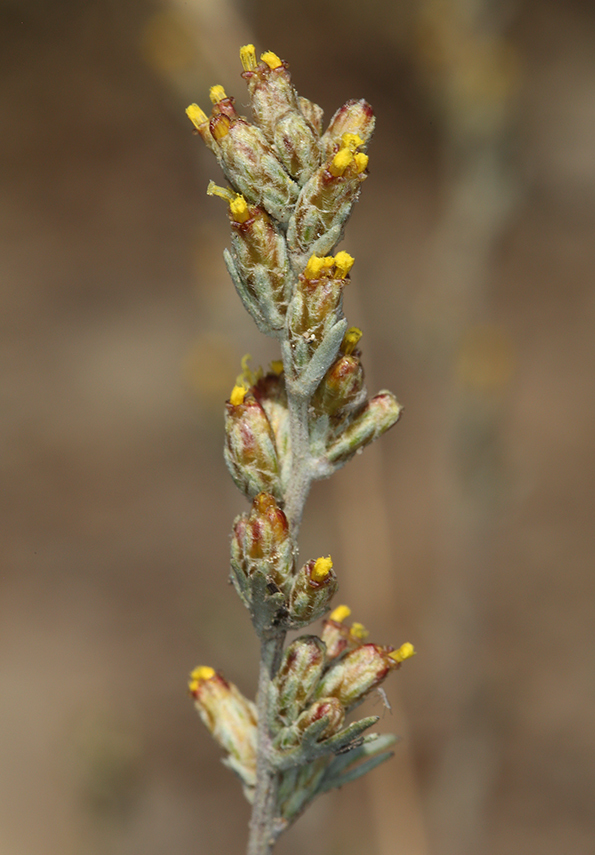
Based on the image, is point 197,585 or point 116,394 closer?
point 197,585

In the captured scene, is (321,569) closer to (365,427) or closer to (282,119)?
(365,427)

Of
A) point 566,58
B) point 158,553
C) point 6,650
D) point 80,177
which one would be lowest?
point 6,650

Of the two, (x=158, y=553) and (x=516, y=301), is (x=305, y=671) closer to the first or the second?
(x=158, y=553)

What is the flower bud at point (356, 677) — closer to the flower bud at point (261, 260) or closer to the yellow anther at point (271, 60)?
the flower bud at point (261, 260)

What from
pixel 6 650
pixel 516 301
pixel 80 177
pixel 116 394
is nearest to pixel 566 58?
pixel 516 301

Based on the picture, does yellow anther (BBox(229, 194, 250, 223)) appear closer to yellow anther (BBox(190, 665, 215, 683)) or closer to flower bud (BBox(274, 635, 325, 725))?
flower bud (BBox(274, 635, 325, 725))

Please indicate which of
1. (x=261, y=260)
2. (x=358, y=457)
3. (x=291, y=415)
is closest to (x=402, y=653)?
(x=291, y=415)

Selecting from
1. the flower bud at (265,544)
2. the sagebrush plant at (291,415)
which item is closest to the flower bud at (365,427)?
the sagebrush plant at (291,415)
